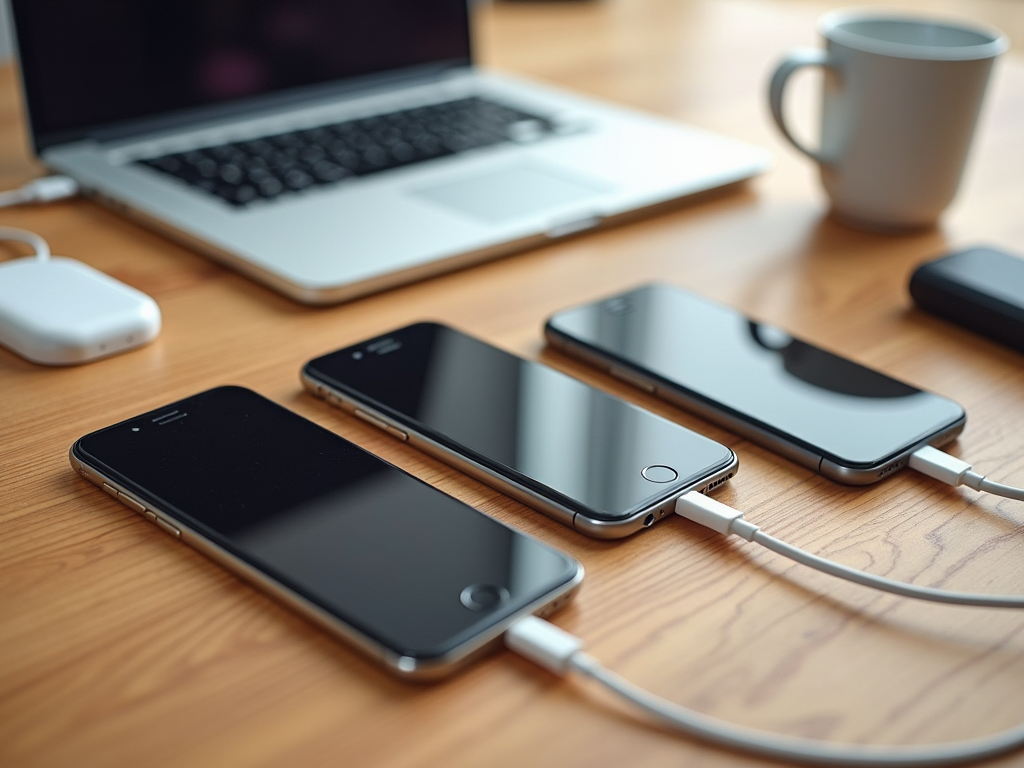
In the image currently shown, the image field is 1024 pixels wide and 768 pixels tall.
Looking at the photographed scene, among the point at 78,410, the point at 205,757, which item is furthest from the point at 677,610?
the point at 78,410

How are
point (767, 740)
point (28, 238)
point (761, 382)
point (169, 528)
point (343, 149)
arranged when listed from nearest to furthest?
1. point (767, 740)
2. point (169, 528)
3. point (761, 382)
4. point (28, 238)
5. point (343, 149)

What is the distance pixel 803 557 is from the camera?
0.49m

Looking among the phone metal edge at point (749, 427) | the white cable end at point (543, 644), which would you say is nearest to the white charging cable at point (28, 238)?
the phone metal edge at point (749, 427)

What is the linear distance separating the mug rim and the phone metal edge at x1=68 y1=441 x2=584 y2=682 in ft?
1.66

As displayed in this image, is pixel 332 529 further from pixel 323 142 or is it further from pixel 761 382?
pixel 323 142

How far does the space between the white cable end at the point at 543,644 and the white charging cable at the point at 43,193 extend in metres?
0.60

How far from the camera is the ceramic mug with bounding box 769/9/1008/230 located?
0.79 meters

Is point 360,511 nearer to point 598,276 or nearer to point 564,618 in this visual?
point 564,618

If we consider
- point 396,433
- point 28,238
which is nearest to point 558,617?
point 396,433

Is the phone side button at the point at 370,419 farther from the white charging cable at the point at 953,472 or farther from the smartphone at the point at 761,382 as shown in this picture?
the white charging cable at the point at 953,472

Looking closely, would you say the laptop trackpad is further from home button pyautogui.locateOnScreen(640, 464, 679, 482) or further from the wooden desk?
home button pyautogui.locateOnScreen(640, 464, 679, 482)

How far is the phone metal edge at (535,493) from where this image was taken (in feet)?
1.66

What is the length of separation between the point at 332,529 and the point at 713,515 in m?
0.18

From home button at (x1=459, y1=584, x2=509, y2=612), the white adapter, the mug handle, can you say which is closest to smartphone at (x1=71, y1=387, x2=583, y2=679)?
home button at (x1=459, y1=584, x2=509, y2=612)
